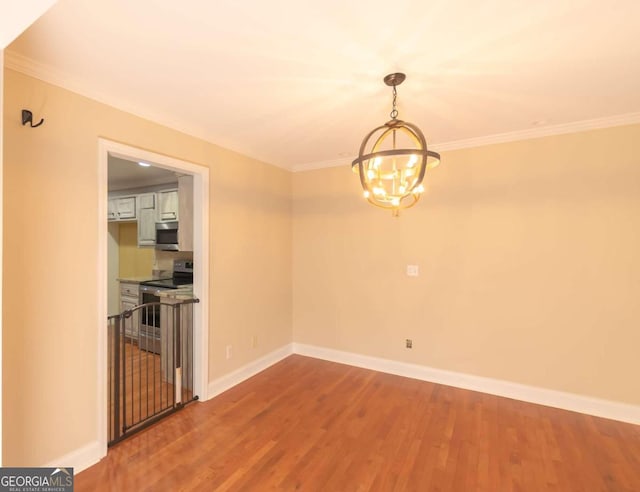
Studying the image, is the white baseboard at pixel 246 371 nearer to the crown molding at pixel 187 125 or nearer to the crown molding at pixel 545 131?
the crown molding at pixel 187 125

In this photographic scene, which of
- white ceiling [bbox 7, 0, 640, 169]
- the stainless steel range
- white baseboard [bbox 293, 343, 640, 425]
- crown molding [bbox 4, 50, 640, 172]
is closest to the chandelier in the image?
white ceiling [bbox 7, 0, 640, 169]

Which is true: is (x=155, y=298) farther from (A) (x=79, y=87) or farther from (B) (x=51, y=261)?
(A) (x=79, y=87)

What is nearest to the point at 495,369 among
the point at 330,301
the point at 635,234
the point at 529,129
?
the point at 635,234

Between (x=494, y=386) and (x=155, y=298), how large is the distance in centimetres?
439

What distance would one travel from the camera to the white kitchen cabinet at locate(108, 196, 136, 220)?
5043mm

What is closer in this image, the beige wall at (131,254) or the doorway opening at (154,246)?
the doorway opening at (154,246)

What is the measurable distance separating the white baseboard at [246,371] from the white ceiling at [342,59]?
2.56 meters

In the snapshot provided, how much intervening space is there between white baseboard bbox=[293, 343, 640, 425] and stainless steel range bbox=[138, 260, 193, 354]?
2077 millimetres

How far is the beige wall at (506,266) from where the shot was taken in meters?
2.75

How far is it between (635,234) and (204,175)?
155 inches

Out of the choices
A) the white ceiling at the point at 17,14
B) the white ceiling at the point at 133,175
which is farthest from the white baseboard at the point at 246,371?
the white ceiling at the point at 17,14

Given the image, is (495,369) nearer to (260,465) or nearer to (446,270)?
(446,270)

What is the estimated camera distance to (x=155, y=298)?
4.38m

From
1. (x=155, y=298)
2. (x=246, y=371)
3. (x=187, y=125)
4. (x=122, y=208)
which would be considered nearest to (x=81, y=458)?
(x=246, y=371)
